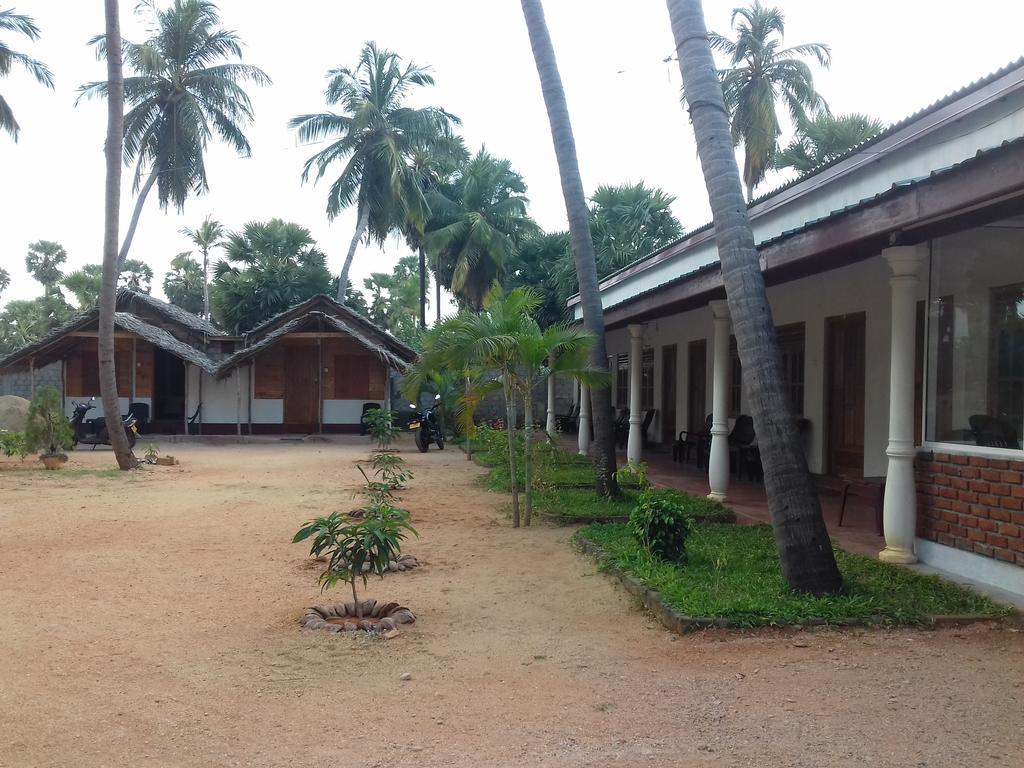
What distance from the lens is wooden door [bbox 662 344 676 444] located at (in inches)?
669

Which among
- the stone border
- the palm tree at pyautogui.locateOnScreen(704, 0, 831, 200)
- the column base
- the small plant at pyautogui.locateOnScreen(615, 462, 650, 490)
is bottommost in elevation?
the stone border

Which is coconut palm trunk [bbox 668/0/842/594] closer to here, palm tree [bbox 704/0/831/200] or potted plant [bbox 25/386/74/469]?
potted plant [bbox 25/386/74/469]

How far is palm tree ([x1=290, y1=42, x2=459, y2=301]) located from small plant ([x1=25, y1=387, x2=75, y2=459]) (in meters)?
15.8

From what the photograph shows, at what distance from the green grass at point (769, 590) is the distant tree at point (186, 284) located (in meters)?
47.5

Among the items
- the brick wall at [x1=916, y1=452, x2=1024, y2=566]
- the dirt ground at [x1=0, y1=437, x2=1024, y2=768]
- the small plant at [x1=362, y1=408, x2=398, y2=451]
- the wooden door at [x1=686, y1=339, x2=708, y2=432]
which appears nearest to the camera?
the dirt ground at [x1=0, y1=437, x2=1024, y2=768]

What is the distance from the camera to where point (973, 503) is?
5.96m

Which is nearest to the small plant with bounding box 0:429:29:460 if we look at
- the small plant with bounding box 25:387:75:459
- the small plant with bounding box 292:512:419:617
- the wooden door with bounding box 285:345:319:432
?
the small plant with bounding box 25:387:75:459

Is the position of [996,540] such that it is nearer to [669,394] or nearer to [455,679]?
[455,679]

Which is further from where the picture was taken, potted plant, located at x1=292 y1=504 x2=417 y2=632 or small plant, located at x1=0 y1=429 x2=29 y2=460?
small plant, located at x1=0 y1=429 x2=29 y2=460

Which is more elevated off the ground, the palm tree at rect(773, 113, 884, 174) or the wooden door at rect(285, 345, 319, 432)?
the palm tree at rect(773, 113, 884, 174)

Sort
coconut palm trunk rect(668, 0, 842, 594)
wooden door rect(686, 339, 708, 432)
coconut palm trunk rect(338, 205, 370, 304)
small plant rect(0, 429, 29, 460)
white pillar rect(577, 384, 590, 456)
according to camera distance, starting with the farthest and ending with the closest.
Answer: coconut palm trunk rect(338, 205, 370, 304) → white pillar rect(577, 384, 590, 456) → wooden door rect(686, 339, 708, 432) → small plant rect(0, 429, 29, 460) → coconut palm trunk rect(668, 0, 842, 594)

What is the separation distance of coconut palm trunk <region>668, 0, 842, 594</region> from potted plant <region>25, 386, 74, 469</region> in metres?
12.8

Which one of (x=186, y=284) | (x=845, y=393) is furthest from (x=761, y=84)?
(x=186, y=284)

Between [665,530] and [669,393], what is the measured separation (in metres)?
10.9
